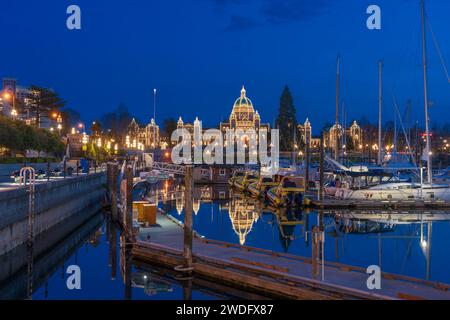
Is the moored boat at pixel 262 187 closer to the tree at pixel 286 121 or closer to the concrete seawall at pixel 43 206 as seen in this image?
the concrete seawall at pixel 43 206

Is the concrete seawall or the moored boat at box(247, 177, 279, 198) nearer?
the concrete seawall

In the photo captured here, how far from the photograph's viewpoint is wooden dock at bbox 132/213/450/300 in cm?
1700

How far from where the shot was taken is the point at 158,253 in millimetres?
24047

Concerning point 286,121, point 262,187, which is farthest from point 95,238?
point 286,121

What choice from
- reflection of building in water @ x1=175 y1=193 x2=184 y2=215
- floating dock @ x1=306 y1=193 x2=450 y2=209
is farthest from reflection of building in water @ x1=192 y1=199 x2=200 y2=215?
floating dock @ x1=306 y1=193 x2=450 y2=209

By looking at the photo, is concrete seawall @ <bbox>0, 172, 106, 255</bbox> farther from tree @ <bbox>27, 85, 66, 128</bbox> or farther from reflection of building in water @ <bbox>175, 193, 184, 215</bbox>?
tree @ <bbox>27, 85, 66, 128</bbox>

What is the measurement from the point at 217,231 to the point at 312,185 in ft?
108

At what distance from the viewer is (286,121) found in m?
159

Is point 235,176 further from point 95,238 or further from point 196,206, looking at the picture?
point 95,238

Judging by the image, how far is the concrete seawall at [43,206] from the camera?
24156 mm

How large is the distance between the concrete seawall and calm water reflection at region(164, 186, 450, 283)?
9068 mm

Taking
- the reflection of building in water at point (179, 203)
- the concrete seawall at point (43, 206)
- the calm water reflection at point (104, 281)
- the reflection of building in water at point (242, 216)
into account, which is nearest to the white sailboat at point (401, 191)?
the reflection of building in water at point (242, 216)

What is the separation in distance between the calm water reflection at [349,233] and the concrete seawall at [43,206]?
29.7ft
